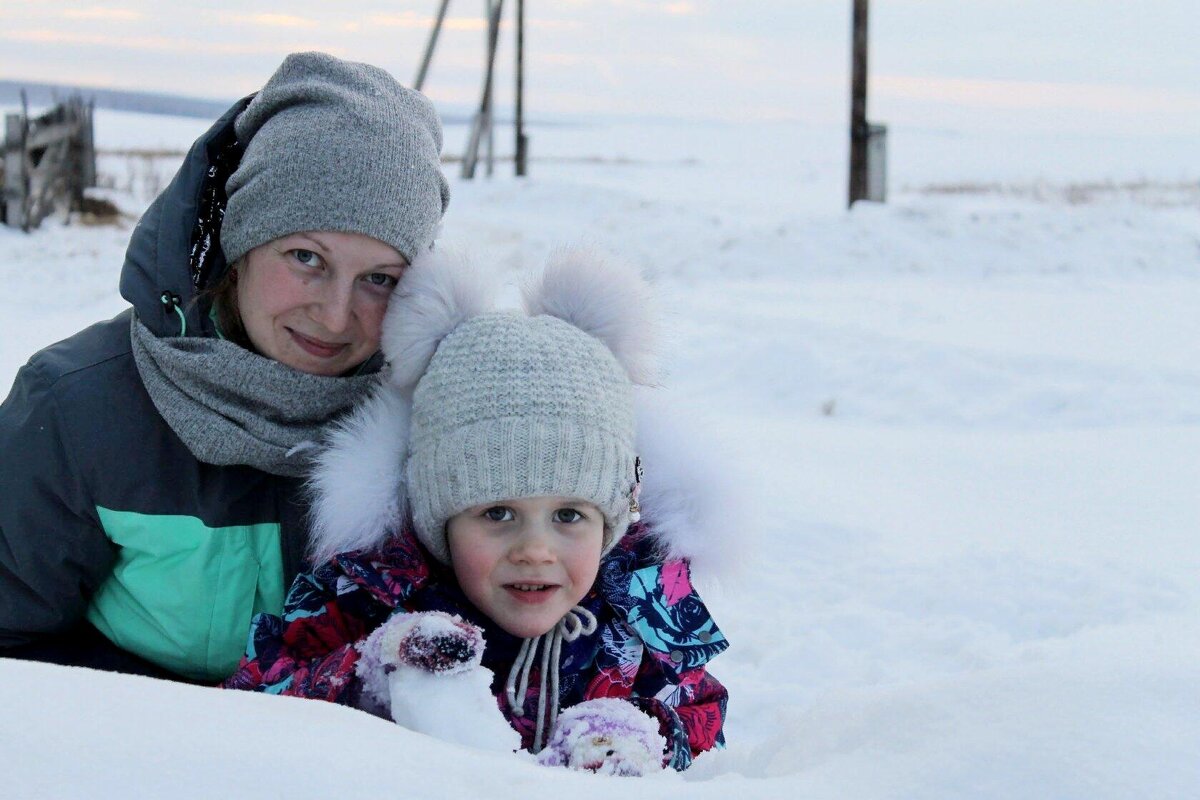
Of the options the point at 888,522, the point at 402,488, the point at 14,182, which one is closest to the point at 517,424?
A: the point at 402,488

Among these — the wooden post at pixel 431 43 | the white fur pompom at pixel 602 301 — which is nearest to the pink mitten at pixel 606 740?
the white fur pompom at pixel 602 301

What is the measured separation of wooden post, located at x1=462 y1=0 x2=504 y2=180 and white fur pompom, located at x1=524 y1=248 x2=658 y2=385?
14.1 m

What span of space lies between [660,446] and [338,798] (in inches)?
50.1

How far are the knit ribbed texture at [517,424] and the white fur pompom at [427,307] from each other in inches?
1.4

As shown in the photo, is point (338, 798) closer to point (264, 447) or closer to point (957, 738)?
point (957, 738)

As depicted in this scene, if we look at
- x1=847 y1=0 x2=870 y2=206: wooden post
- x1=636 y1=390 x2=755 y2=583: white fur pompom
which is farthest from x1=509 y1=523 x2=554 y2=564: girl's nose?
x1=847 y1=0 x2=870 y2=206: wooden post

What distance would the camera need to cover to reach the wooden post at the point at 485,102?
1595cm

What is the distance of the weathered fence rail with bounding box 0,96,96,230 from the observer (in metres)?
10.3

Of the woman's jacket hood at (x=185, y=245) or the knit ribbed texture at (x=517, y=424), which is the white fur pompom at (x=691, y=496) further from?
the woman's jacket hood at (x=185, y=245)

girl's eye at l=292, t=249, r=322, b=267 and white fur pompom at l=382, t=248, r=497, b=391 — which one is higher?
girl's eye at l=292, t=249, r=322, b=267

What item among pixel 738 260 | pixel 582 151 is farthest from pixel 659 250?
pixel 582 151

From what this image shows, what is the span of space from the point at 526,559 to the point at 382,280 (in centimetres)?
66

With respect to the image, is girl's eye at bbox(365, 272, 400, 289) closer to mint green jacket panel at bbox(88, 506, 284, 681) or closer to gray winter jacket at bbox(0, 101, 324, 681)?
gray winter jacket at bbox(0, 101, 324, 681)

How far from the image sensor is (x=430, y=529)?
2170mm
